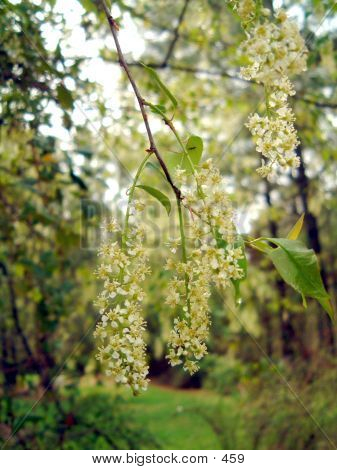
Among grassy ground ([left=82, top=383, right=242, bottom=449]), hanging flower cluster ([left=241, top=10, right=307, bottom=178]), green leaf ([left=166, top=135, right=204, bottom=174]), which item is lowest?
grassy ground ([left=82, top=383, right=242, bottom=449])

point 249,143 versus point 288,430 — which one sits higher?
point 249,143

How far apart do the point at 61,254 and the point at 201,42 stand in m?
1.27

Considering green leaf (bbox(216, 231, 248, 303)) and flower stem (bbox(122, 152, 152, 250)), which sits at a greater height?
flower stem (bbox(122, 152, 152, 250))

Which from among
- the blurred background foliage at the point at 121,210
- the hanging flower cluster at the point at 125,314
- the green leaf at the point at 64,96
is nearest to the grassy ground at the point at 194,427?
the blurred background foliage at the point at 121,210

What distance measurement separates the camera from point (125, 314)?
690 millimetres

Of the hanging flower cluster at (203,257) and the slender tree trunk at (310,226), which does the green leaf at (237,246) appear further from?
the slender tree trunk at (310,226)

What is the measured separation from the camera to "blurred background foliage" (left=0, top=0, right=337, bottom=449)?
1.62 meters

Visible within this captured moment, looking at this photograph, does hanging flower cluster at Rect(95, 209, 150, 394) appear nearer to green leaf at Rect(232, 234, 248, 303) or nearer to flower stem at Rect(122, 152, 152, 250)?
flower stem at Rect(122, 152, 152, 250)

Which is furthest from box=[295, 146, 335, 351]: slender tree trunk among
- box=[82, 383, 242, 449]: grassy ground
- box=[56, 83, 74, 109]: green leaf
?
box=[56, 83, 74, 109]: green leaf

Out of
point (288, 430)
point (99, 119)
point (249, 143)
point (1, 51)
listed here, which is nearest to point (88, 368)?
point (288, 430)

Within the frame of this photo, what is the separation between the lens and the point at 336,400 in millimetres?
2660

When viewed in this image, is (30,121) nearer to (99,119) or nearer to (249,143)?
(99,119)
